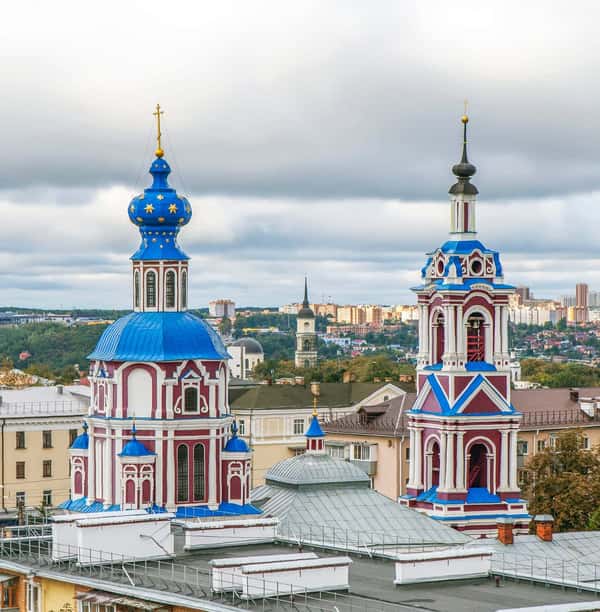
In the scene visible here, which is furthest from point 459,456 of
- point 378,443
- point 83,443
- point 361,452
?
point 361,452

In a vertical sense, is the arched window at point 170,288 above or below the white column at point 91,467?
above

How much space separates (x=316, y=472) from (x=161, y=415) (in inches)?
205

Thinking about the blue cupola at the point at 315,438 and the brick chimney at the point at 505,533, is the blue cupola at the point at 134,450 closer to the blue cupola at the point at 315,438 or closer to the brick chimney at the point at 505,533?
the blue cupola at the point at 315,438

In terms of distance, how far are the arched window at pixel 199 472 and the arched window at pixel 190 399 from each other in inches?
42.7

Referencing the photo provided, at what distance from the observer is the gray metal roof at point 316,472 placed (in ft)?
181

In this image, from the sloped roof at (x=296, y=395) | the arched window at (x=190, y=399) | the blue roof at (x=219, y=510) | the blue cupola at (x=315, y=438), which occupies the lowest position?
the blue roof at (x=219, y=510)

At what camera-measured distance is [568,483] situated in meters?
69.2

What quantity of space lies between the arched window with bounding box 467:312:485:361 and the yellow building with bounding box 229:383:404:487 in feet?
96.4

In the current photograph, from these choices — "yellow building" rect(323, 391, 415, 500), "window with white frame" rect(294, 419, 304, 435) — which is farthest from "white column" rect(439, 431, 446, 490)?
"window with white frame" rect(294, 419, 304, 435)

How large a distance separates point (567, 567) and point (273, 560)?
14.6m

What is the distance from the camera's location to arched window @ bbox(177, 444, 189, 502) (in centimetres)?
5747

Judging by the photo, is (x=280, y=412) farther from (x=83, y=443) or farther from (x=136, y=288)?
(x=136, y=288)

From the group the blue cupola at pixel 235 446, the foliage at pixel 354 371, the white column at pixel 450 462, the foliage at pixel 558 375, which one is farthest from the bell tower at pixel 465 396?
the foliage at pixel 558 375

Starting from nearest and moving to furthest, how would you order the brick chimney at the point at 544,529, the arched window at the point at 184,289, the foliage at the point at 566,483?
the brick chimney at the point at 544,529 → the arched window at the point at 184,289 → the foliage at the point at 566,483
